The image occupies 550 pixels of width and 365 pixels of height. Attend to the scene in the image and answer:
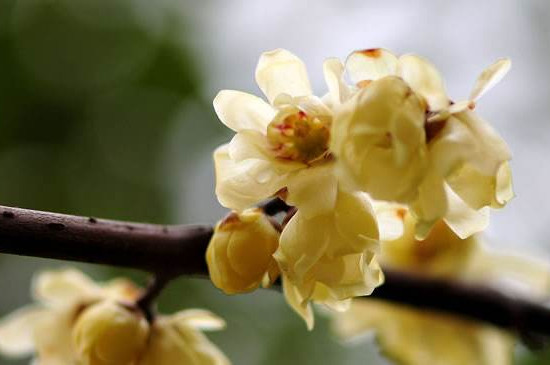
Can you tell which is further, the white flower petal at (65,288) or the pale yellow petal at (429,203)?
the white flower petal at (65,288)

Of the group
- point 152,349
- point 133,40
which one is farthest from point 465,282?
point 133,40

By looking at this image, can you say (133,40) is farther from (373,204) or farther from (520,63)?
(373,204)

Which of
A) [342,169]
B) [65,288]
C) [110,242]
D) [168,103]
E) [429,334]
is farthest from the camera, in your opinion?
[168,103]

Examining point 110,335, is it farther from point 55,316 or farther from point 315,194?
point 315,194

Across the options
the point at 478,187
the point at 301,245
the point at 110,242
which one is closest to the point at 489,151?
the point at 478,187

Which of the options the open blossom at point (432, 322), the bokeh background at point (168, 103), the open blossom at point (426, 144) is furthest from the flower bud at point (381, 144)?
the bokeh background at point (168, 103)

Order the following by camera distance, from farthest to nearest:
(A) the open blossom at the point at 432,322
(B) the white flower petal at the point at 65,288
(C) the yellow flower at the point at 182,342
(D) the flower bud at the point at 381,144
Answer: (A) the open blossom at the point at 432,322, (B) the white flower petal at the point at 65,288, (C) the yellow flower at the point at 182,342, (D) the flower bud at the point at 381,144

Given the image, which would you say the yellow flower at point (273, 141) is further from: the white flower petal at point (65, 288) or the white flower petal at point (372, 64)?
the white flower petal at point (65, 288)

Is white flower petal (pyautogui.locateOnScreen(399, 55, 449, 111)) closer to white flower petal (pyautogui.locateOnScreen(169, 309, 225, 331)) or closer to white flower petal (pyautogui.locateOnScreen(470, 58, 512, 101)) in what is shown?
white flower petal (pyautogui.locateOnScreen(470, 58, 512, 101))
